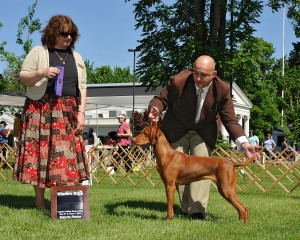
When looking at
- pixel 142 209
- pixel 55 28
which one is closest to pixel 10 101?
pixel 142 209

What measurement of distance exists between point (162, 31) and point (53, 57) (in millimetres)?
13925

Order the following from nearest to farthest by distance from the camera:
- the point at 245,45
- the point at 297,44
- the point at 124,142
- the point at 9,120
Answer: the point at 124,142 < the point at 245,45 < the point at 9,120 < the point at 297,44

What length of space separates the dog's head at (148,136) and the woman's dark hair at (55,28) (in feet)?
3.99

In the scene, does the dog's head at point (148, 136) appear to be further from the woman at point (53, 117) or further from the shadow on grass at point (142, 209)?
the shadow on grass at point (142, 209)

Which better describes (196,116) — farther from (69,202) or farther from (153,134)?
(69,202)

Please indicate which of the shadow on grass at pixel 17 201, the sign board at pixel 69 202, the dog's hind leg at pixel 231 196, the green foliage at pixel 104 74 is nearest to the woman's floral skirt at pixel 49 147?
the sign board at pixel 69 202

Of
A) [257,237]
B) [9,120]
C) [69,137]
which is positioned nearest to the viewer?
[257,237]

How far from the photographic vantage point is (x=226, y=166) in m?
5.23

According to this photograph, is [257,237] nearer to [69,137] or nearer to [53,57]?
[69,137]

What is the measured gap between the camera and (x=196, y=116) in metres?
5.68

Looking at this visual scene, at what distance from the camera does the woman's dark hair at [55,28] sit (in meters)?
5.38

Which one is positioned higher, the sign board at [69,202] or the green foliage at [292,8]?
the green foliage at [292,8]

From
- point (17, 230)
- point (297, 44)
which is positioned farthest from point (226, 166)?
point (297, 44)

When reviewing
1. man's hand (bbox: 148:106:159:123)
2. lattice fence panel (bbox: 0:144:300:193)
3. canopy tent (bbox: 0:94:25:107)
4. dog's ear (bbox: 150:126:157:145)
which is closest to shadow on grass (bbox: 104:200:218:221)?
dog's ear (bbox: 150:126:157:145)
